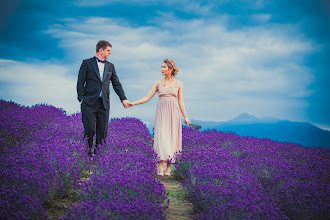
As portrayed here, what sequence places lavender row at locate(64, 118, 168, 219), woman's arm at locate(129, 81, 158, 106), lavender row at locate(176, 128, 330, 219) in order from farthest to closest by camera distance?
woman's arm at locate(129, 81, 158, 106)
lavender row at locate(176, 128, 330, 219)
lavender row at locate(64, 118, 168, 219)

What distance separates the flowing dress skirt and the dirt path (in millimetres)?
480

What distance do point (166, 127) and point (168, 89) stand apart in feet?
1.95

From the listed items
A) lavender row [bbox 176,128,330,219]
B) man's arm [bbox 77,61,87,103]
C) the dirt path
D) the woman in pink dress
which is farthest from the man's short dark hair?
the dirt path

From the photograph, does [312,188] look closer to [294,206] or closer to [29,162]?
[294,206]

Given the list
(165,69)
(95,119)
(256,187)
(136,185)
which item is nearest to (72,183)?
(136,185)

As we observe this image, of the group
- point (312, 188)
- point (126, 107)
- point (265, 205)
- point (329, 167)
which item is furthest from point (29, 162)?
point (329, 167)

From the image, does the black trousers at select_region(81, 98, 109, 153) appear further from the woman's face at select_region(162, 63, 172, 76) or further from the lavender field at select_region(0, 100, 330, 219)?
the woman's face at select_region(162, 63, 172, 76)

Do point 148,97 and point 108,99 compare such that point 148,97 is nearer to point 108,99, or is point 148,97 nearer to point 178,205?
point 108,99

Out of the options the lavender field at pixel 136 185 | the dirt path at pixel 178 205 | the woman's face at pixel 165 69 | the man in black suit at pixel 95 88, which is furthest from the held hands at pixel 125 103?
the dirt path at pixel 178 205

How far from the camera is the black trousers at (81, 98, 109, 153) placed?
15.6ft

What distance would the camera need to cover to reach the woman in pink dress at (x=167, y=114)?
4.77 meters

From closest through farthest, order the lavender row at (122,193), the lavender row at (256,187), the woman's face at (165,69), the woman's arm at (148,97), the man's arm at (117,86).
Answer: the lavender row at (122,193)
the lavender row at (256,187)
the woman's face at (165,69)
the woman's arm at (148,97)
the man's arm at (117,86)

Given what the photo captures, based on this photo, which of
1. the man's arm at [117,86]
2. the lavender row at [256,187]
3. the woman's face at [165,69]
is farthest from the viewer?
the man's arm at [117,86]

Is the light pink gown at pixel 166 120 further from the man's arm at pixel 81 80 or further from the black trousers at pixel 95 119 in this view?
the man's arm at pixel 81 80
